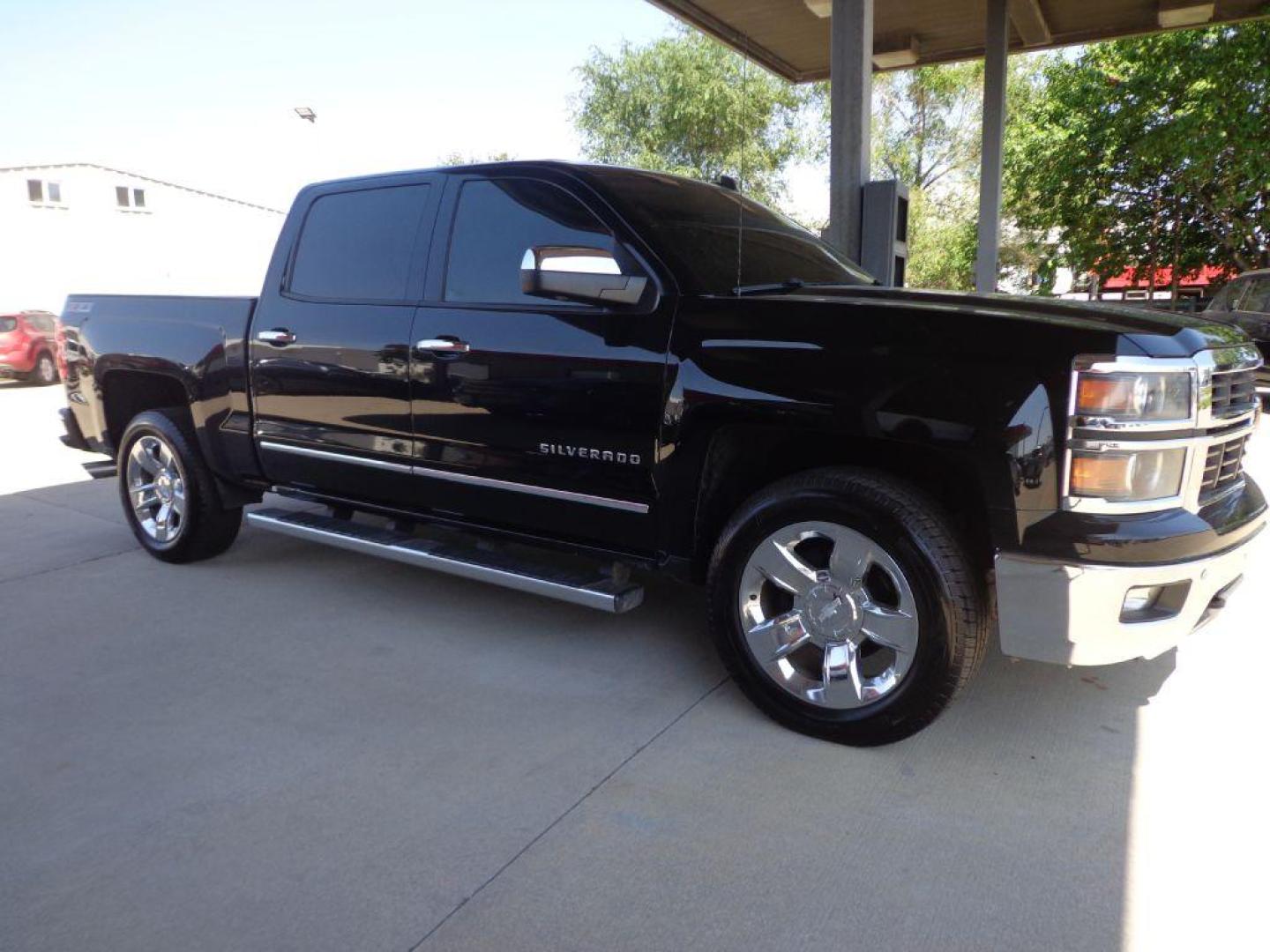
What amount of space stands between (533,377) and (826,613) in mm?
1366

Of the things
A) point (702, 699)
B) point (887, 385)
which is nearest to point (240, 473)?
point (702, 699)

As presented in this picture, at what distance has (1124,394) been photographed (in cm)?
259

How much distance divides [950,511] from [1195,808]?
3.52 ft

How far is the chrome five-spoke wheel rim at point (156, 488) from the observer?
16.7 ft

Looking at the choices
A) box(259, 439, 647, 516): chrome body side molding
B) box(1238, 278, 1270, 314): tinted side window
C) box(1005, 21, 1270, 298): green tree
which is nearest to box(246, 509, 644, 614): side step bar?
box(259, 439, 647, 516): chrome body side molding

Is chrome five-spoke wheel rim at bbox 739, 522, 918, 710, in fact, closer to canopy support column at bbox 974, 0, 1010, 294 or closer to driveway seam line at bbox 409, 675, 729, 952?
driveway seam line at bbox 409, 675, 729, 952

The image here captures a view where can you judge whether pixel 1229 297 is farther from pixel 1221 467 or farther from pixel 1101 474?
pixel 1101 474

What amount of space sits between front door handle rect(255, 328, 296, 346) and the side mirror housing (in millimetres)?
1598

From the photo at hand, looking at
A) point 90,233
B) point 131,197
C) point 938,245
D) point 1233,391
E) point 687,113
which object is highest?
point 687,113

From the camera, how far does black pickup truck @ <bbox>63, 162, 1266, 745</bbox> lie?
2678mm

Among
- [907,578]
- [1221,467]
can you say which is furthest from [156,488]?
[1221,467]

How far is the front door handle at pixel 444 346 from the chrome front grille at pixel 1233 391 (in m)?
2.53

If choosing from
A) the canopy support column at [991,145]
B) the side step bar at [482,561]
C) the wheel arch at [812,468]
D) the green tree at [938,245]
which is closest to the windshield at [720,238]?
the wheel arch at [812,468]

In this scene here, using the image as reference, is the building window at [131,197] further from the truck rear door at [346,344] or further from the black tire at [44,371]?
the truck rear door at [346,344]
